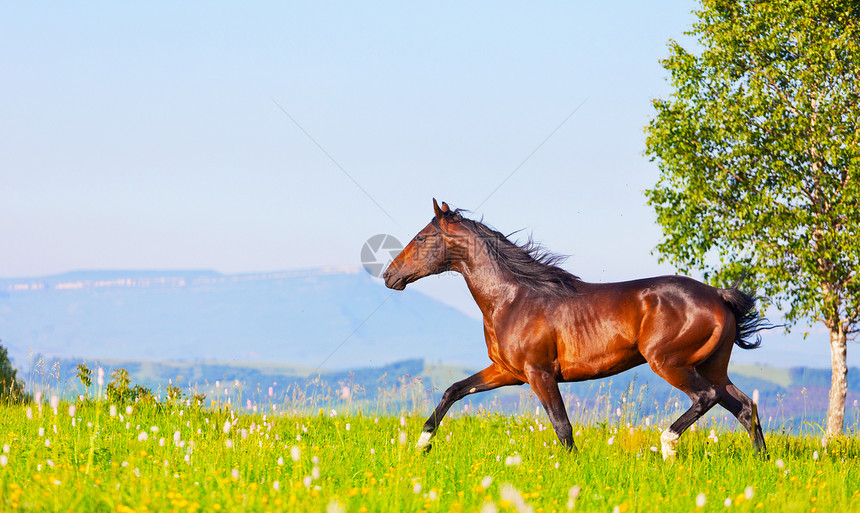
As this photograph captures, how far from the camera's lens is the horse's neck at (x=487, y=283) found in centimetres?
862

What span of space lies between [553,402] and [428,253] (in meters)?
2.18

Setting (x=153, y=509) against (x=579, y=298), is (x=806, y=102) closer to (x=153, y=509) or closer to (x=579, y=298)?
(x=579, y=298)

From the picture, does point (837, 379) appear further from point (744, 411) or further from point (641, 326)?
point (641, 326)

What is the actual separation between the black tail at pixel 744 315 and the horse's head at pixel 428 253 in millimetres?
3119

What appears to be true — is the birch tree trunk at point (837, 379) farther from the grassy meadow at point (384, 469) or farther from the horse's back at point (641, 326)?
the horse's back at point (641, 326)

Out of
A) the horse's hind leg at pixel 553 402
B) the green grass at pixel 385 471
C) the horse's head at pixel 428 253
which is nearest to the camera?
the green grass at pixel 385 471

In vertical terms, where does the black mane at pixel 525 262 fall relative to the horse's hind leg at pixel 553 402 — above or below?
above

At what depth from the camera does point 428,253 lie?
8.78m

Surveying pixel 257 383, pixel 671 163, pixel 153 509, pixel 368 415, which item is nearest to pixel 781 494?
pixel 153 509

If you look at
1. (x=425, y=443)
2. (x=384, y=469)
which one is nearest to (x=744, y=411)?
(x=425, y=443)

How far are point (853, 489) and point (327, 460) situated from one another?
4881 mm

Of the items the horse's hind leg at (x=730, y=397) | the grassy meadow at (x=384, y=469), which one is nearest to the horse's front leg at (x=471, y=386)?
A: the grassy meadow at (x=384, y=469)

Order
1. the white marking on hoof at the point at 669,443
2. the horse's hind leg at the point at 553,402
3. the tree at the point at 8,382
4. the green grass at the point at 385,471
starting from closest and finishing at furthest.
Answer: the green grass at the point at 385,471 < the white marking on hoof at the point at 669,443 < the horse's hind leg at the point at 553,402 < the tree at the point at 8,382

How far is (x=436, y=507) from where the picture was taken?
5121mm
